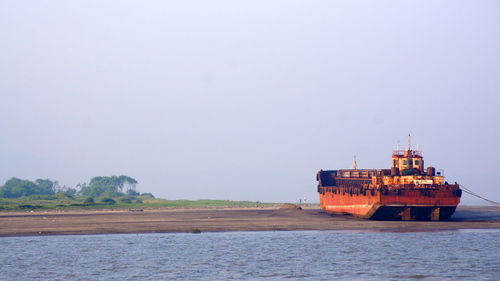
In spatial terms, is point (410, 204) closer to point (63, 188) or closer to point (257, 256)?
point (257, 256)

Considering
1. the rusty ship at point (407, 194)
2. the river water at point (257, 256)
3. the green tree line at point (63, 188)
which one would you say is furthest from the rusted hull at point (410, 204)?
the green tree line at point (63, 188)

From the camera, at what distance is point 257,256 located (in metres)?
34.4

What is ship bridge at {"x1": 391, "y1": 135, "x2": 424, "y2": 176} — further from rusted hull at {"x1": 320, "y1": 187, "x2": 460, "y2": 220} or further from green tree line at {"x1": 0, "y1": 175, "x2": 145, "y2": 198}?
green tree line at {"x1": 0, "y1": 175, "x2": 145, "y2": 198}

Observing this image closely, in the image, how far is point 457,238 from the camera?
42.2 meters

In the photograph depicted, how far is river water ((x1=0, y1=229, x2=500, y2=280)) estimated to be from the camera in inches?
1132

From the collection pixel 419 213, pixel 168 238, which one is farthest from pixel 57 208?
pixel 419 213

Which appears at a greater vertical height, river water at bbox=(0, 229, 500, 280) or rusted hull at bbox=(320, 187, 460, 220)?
rusted hull at bbox=(320, 187, 460, 220)

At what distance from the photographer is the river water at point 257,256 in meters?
28.8

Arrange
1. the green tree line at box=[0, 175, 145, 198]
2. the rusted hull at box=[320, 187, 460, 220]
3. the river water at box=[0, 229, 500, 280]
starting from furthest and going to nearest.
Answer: the green tree line at box=[0, 175, 145, 198] → the rusted hull at box=[320, 187, 460, 220] → the river water at box=[0, 229, 500, 280]

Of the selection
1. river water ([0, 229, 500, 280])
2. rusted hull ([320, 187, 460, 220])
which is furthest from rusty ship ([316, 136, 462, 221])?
river water ([0, 229, 500, 280])

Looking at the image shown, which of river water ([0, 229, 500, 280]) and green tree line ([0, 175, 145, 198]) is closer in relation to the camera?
river water ([0, 229, 500, 280])

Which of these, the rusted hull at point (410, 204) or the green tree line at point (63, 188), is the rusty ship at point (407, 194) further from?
the green tree line at point (63, 188)

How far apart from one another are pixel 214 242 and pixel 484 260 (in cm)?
1800

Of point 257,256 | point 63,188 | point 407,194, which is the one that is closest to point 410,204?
point 407,194
